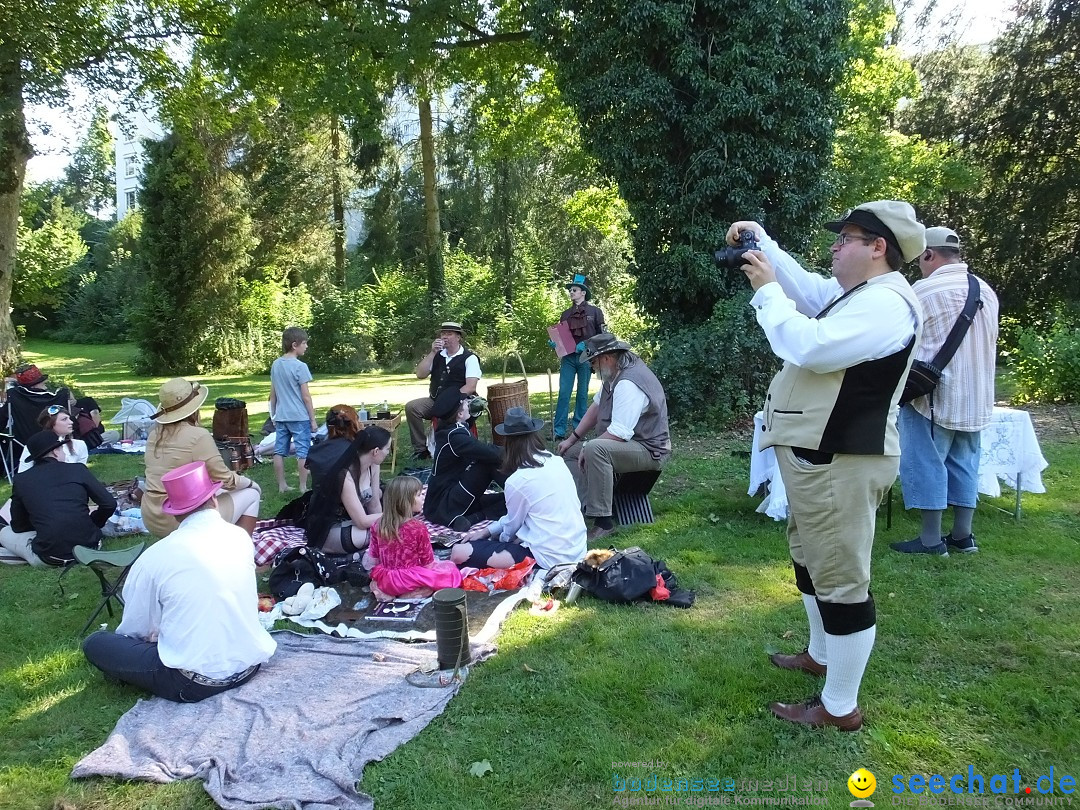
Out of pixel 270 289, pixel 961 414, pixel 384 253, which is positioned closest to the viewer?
pixel 961 414

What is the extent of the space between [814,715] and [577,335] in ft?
22.9

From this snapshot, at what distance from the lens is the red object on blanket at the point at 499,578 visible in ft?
16.7

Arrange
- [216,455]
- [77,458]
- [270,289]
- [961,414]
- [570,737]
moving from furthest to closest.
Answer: [270,289] < [77,458] < [216,455] < [961,414] < [570,737]

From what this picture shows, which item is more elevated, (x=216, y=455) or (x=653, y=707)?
(x=216, y=455)

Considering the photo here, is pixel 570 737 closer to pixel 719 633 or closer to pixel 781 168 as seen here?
pixel 719 633

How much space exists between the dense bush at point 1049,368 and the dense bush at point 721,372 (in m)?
4.09

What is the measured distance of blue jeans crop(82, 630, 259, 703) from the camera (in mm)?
3648

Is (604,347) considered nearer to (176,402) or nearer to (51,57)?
(176,402)

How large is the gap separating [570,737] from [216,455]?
3.44 m

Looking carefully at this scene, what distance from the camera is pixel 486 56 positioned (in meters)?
14.1

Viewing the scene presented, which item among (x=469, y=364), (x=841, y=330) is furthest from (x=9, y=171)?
(x=841, y=330)

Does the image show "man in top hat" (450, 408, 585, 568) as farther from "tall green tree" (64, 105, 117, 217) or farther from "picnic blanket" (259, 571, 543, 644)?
"tall green tree" (64, 105, 117, 217)

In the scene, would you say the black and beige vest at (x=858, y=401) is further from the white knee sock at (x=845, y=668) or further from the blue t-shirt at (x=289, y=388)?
the blue t-shirt at (x=289, y=388)

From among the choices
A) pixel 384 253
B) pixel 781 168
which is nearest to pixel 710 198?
pixel 781 168
